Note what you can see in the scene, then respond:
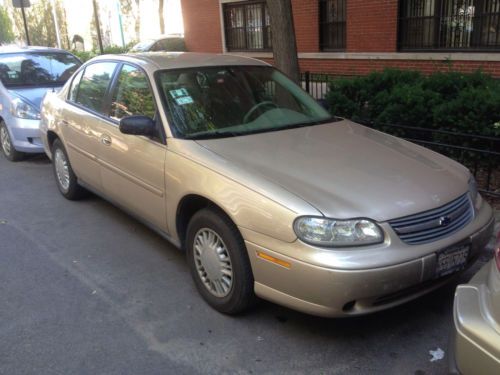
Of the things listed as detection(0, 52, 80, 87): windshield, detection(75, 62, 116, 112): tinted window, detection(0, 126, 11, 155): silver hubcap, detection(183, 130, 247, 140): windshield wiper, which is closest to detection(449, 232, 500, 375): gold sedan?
detection(183, 130, 247, 140): windshield wiper

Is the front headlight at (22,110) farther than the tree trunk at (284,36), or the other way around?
the front headlight at (22,110)

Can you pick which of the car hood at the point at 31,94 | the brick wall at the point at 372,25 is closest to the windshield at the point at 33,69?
the car hood at the point at 31,94

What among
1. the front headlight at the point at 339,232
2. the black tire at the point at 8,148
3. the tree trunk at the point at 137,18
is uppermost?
the tree trunk at the point at 137,18

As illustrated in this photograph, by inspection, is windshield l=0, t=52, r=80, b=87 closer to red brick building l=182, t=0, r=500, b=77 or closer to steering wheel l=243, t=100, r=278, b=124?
red brick building l=182, t=0, r=500, b=77

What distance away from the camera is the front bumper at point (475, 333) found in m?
2.00

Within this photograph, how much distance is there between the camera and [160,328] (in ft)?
11.2

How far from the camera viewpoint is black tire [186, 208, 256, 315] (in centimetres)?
321

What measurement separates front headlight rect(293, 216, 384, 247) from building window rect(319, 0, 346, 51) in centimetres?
1096

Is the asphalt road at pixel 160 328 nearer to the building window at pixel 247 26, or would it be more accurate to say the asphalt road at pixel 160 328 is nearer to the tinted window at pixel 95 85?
the tinted window at pixel 95 85

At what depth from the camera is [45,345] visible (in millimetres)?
3242

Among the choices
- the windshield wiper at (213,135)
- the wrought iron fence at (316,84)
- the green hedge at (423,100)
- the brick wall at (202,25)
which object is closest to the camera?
the windshield wiper at (213,135)

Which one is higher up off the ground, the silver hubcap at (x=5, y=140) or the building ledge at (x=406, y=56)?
the building ledge at (x=406, y=56)

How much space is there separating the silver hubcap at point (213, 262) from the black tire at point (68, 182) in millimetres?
2616

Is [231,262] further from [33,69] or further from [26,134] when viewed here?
[33,69]
